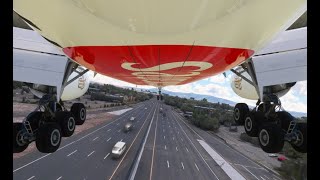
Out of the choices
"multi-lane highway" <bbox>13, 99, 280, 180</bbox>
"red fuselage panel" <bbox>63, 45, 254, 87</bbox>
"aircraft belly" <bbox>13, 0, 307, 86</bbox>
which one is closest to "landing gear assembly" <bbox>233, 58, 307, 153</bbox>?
"red fuselage panel" <bbox>63, 45, 254, 87</bbox>

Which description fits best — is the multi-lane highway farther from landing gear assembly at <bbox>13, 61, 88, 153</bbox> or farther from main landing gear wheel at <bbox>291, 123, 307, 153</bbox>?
main landing gear wheel at <bbox>291, 123, 307, 153</bbox>

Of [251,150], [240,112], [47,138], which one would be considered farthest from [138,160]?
[47,138]

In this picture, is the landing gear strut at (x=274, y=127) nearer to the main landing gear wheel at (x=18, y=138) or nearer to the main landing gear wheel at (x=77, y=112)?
the main landing gear wheel at (x=77, y=112)
